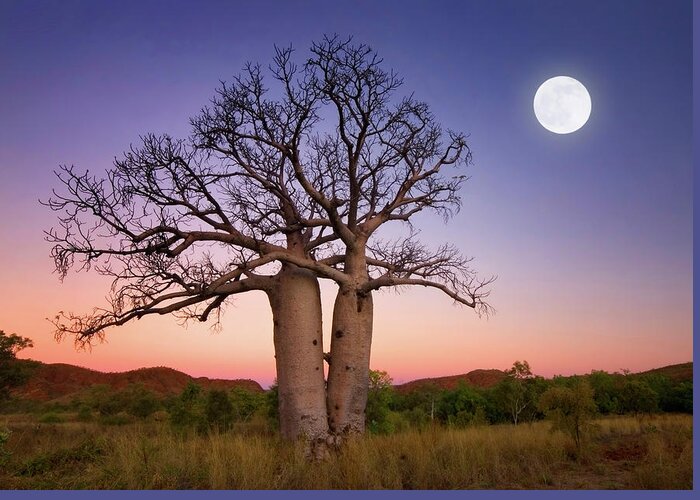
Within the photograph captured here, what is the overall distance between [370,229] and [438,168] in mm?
1563

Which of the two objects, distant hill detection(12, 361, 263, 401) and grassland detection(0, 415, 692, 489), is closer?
grassland detection(0, 415, 692, 489)

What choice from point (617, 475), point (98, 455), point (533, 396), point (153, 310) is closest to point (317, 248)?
point (153, 310)

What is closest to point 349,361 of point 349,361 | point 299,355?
point 349,361

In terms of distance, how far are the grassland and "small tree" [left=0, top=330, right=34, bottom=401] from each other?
890 centimetres

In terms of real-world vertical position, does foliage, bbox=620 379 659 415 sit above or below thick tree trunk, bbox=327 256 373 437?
below

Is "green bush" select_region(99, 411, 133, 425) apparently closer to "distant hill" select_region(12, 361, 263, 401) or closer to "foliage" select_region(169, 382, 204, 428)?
"foliage" select_region(169, 382, 204, 428)

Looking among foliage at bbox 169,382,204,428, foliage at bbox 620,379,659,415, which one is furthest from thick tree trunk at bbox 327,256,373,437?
foliage at bbox 620,379,659,415

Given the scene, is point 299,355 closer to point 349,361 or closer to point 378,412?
point 349,361

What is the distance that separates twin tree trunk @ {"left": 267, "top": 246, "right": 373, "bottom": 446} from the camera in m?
7.65

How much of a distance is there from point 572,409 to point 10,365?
14791 mm

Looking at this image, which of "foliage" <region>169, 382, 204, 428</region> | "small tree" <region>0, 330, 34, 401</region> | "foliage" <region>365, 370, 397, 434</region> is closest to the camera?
"foliage" <region>365, 370, 397, 434</region>

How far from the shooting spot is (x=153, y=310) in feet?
26.3

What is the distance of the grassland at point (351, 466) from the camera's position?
19.8 ft

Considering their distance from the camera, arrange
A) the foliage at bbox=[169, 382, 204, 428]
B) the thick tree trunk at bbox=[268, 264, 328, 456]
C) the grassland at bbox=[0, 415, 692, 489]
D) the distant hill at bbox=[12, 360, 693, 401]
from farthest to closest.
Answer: the distant hill at bbox=[12, 360, 693, 401], the foliage at bbox=[169, 382, 204, 428], the thick tree trunk at bbox=[268, 264, 328, 456], the grassland at bbox=[0, 415, 692, 489]
